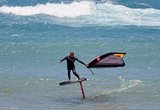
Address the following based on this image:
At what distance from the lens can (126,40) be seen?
1420 inches

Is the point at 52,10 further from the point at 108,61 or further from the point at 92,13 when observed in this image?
the point at 108,61

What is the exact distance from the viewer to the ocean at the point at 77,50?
20.3m

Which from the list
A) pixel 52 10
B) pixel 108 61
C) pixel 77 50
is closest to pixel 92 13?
pixel 52 10

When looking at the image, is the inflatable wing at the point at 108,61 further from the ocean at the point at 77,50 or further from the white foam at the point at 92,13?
the white foam at the point at 92,13

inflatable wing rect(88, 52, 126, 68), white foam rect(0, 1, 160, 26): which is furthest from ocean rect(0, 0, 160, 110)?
inflatable wing rect(88, 52, 126, 68)

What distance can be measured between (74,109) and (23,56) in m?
10.6

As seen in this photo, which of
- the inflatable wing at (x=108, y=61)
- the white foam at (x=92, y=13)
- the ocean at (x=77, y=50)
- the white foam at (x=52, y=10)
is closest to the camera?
the ocean at (x=77, y=50)

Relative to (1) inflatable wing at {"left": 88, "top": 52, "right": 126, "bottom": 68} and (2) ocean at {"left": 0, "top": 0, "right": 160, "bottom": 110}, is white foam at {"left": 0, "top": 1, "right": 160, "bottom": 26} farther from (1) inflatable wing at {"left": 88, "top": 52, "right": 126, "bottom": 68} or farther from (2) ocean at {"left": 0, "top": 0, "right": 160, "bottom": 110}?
(1) inflatable wing at {"left": 88, "top": 52, "right": 126, "bottom": 68}

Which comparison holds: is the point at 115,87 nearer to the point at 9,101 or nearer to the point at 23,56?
the point at 9,101

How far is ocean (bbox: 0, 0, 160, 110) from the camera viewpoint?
20.3 metres

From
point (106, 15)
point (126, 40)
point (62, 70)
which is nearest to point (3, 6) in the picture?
point (106, 15)

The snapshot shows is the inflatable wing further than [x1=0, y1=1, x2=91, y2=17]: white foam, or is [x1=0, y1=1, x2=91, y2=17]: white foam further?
[x1=0, y1=1, x2=91, y2=17]: white foam

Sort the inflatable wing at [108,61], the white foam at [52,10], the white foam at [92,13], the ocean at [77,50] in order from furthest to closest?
the white foam at [52,10], the white foam at [92,13], the inflatable wing at [108,61], the ocean at [77,50]

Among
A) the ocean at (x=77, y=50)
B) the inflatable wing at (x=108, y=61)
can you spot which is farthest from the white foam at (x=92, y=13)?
the inflatable wing at (x=108, y=61)
